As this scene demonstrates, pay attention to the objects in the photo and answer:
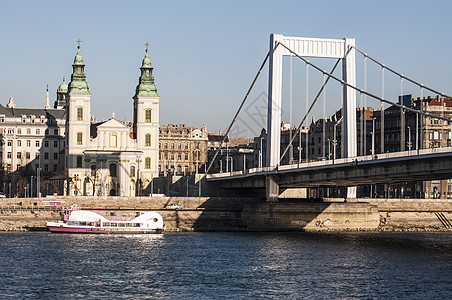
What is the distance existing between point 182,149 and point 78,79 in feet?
113

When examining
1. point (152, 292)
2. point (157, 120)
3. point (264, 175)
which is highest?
point (157, 120)

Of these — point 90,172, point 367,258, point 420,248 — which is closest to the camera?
point 367,258

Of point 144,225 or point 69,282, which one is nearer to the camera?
point 69,282

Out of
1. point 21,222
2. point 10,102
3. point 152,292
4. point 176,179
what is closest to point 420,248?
point 152,292

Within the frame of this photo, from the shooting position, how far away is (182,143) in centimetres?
17712

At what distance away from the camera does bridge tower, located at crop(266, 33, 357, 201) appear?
95.1m

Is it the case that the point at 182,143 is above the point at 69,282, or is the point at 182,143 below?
above

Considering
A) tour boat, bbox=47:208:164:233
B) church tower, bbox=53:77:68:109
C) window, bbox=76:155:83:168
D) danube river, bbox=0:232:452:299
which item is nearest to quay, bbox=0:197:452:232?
tour boat, bbox=47:208:164:233

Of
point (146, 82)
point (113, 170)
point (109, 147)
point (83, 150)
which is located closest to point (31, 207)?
point (113, 170)

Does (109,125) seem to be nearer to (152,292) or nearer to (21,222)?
(21,222)

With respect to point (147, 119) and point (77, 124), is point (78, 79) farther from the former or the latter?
point (147, 119)

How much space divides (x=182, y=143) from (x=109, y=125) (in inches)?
1282

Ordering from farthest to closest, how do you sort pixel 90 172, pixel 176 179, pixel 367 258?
pixel 90 172 → pixel 176 179 → pixel 367 258

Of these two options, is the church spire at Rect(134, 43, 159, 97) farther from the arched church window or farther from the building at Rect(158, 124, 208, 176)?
the building at Rect(158, 124, 208, 176)
